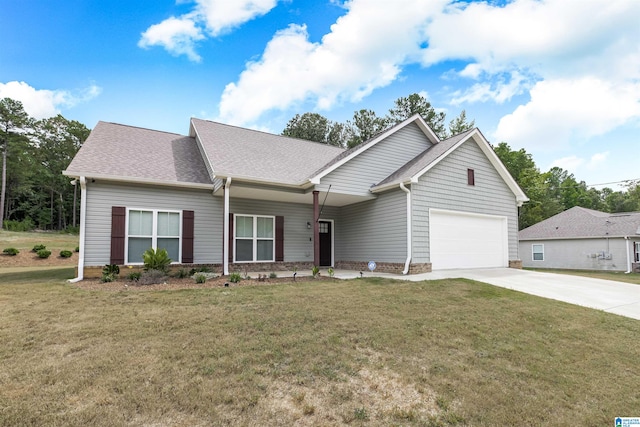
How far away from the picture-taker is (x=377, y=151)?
40.4 feet

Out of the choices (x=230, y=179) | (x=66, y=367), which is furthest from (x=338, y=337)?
(x=230, y=179)

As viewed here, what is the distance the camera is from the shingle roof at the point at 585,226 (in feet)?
69.8

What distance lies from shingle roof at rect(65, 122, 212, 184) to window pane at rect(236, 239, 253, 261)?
7.97 ft

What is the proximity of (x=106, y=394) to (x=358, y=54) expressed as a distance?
49.8ft

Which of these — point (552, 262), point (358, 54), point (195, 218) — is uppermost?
point (358, 54)

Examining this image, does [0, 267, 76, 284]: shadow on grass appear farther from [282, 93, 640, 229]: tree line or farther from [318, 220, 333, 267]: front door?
[282, 93, 640, 229]: tree line

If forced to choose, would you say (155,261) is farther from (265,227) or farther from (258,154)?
(258,154)

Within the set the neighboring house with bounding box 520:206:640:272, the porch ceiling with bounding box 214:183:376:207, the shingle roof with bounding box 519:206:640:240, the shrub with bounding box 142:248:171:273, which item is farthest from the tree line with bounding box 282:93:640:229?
the shrub with bounding box 142:248:171:273

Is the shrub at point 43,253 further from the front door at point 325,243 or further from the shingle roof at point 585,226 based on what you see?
the shingle roof at point 585,226

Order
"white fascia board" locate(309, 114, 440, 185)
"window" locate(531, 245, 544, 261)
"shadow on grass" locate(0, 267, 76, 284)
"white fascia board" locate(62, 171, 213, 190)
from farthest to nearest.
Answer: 1. "window" locate(531, 245, 544, 261)
2. "white fascia board" locate(309, 114, 440, 185)
3. "white fascia board" locate(62, 171, 213, 190)
4. "shadow on grass" locate(0, 267, 76, 284)

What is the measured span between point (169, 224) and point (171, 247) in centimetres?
73

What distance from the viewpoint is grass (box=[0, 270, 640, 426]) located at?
280 centimetres

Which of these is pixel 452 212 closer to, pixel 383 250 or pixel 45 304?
pixel 383 250

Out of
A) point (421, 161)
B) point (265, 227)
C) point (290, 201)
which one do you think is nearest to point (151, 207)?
point (265, 227)
